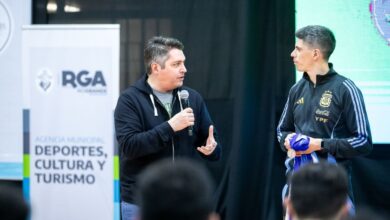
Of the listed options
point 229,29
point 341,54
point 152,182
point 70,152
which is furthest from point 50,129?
point 152,182

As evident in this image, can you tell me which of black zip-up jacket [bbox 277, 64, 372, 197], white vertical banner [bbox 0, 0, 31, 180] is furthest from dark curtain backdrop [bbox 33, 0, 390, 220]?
black zip-up jacket [bbox 277, 64, 372, 197]

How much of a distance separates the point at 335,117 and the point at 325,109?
0.07 m

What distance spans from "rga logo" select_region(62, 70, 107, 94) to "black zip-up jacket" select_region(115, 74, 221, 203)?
2.08 ft

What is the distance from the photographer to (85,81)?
390 centimetres

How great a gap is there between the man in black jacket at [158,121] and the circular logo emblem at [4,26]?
7.17ft

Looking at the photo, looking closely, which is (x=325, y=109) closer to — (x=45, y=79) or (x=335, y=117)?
(x=335, y=117)

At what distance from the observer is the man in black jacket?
310 centimetres

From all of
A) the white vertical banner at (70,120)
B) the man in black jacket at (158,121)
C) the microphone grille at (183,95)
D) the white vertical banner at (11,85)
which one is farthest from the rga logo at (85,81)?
the white vertical banner at (11,85)

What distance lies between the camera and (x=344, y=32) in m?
4.47

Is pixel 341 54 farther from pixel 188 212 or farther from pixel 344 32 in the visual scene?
pixel 188 212

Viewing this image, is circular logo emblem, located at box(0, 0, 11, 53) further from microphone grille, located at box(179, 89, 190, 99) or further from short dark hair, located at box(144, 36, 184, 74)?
microphone grille, located at box(179, 89, 190, 99)

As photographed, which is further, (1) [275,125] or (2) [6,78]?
(2) [6,78]

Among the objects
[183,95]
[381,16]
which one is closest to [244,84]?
[381,16]

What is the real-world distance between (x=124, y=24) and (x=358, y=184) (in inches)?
92.0
